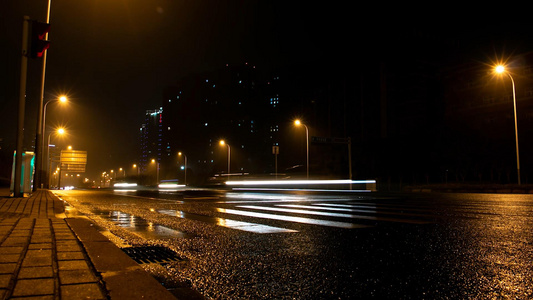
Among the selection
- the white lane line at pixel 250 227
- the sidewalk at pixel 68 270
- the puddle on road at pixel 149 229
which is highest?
the sidewalk at pixel 68 270

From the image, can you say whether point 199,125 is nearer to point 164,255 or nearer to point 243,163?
point 243,163

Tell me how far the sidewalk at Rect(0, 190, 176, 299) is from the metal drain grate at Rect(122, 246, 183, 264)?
31 centimetres

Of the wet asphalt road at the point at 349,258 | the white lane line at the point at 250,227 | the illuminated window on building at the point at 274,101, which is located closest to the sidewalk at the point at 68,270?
the wet asphalt road at the point at 349,258

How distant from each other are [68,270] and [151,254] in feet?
5.25

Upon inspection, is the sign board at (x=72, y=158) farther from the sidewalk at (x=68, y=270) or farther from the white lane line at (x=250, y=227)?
the sidewalk at (x=68, y=270)

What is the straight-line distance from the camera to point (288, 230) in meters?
6.98

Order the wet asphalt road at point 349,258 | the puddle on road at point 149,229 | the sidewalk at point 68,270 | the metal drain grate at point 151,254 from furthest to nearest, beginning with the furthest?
the puddle on road at point 149,229, the metal drain grate at point 151,254, the wet asphalt road at point 349,258, the sidewalk at point 68,270

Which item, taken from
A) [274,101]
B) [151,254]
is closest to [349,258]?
[151,254]

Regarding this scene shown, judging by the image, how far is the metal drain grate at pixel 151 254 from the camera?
4574mm

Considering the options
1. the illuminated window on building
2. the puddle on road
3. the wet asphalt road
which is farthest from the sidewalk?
the illuminated window on building

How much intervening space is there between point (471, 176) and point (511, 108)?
26.3 ft

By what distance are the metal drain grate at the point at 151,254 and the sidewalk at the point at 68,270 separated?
12.0 inches

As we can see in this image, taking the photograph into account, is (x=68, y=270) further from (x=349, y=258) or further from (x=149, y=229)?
(x=149, y=229)

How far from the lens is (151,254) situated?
4.94 m
